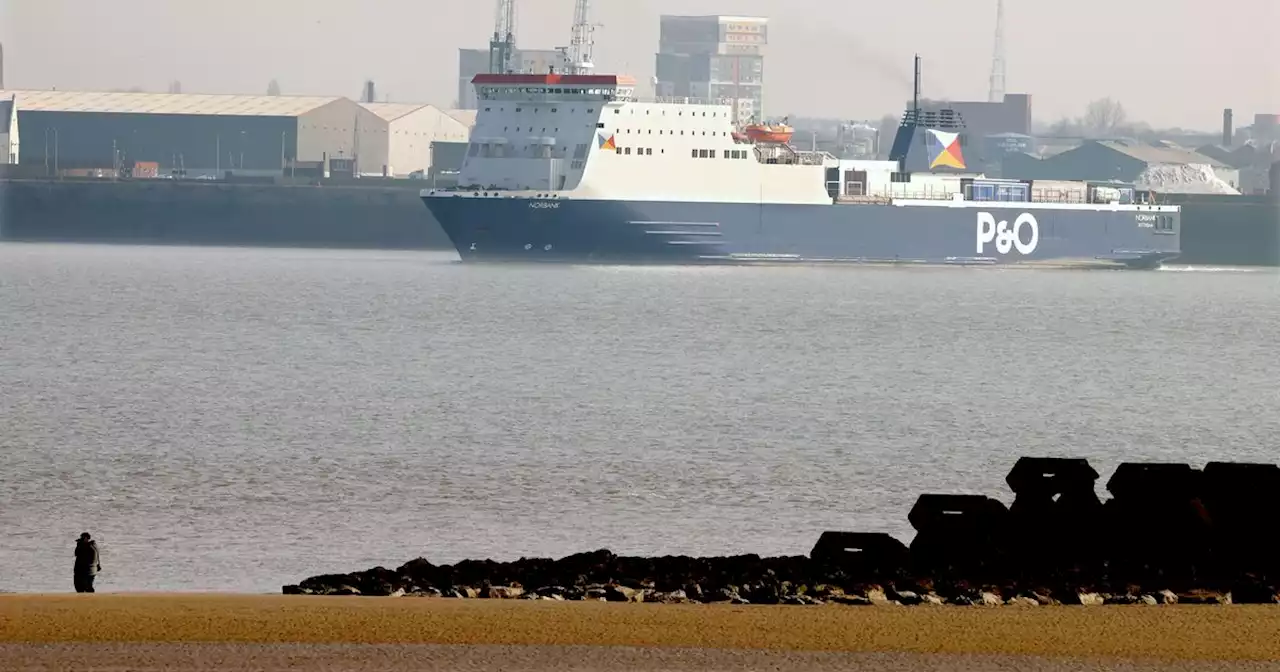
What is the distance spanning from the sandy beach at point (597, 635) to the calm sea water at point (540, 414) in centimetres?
504

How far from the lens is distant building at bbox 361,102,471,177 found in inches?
4488

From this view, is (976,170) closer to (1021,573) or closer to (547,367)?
(547,367)

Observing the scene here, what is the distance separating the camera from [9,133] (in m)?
110

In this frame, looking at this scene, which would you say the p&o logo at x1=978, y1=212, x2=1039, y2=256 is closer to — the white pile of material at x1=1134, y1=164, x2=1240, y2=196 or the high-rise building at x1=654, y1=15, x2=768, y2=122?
the white pile of material at x1=1134, y1=164, x2=1240, y2=196

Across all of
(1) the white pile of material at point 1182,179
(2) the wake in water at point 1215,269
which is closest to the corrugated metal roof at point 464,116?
(1) the white pile of material at point 1182,179

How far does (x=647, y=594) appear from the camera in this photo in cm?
839

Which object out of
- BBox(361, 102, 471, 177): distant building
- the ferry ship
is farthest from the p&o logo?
BBox(361, 102, 471, 177): distant building

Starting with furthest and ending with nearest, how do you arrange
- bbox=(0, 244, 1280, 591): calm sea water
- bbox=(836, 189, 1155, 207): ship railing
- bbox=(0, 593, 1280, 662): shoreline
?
bbox=(836, 189, 1155, 207): ship railing
bbox=(0, 244, 1280, 591): calm sea water
bbox=(0, 593, 1280, 662): shoreline

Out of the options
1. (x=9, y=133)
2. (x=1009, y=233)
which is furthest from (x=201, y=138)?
(x=1009, y=233)

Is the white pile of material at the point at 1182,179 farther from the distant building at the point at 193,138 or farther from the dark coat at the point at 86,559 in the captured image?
the dark coat at the point at 86,559

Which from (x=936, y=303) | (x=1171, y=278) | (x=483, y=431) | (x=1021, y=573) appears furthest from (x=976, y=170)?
(x=1021, y=573)

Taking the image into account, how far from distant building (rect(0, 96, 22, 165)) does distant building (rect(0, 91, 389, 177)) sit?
5.62ft

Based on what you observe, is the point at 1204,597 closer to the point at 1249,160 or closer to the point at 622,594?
the point at 622,594

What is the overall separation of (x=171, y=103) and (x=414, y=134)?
1275 cm
